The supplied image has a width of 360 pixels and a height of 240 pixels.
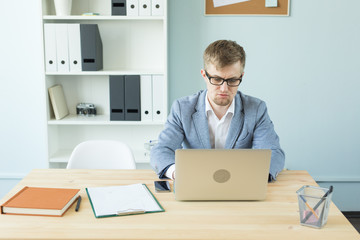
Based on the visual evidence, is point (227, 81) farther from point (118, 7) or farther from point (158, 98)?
point (118, 7)

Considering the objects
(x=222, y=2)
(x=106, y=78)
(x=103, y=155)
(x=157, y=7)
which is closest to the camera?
(x=103, y=155)

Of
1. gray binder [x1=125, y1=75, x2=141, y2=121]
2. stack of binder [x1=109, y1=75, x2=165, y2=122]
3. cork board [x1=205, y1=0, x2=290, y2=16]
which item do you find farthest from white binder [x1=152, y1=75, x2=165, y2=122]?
cork board [x1=205, y1=0, x2=290, y2=16]

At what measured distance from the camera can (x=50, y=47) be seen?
8.93 feet

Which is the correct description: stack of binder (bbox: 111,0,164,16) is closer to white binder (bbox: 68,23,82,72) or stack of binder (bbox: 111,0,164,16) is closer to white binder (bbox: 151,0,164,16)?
white binder (bbox: 151,0,164,16)

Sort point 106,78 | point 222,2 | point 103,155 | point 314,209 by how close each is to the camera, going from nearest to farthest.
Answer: point 314,209 < point 103,155 < point 222,2 < point 106,78

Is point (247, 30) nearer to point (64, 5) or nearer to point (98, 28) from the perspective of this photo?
point (98, 28)

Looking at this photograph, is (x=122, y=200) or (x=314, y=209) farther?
(x=122, y=200)

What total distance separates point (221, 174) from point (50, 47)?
1837 millimetres

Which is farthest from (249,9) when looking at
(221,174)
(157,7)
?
(221,174)

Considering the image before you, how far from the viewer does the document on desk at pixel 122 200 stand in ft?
4.45

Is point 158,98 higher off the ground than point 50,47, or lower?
lower

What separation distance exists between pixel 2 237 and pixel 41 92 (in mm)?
2075

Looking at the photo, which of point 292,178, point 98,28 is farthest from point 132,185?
point 98,28

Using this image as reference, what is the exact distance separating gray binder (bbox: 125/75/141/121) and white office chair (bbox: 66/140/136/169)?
65 centimetres
